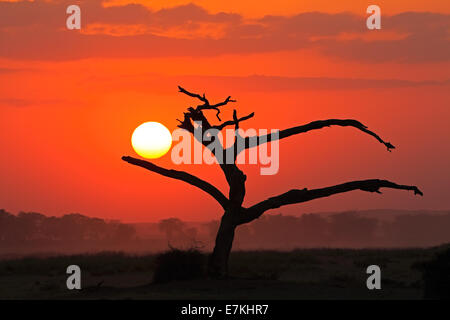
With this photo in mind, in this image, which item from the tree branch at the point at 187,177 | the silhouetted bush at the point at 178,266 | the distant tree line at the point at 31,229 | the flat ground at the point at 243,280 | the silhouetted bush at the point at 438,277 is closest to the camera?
the silhouetted bush at the point at 438,277

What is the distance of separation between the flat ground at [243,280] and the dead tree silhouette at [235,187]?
1.26 metres

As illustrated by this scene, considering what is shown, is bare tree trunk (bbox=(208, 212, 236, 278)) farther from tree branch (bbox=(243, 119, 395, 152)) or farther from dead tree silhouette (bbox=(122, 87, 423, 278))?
tree branch (bbox=(243, 119, 395, 152))

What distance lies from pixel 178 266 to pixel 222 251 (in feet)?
5.04

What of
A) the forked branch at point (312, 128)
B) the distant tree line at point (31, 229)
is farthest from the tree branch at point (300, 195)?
the distant tree line at point (31, 229)

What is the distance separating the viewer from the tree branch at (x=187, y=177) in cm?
3055

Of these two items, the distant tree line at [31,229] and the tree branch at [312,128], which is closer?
the tree branch at [312,128]

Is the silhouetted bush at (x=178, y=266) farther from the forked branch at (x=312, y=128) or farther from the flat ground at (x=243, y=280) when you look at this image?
the forked branch at (x=312, y=128)

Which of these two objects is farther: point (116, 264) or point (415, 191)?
point (116, 264)

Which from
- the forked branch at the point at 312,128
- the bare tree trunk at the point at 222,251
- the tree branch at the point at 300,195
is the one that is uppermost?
the forked branch at the point at 312,128
